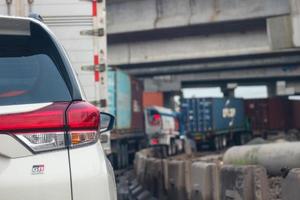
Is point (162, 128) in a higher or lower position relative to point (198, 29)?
lower

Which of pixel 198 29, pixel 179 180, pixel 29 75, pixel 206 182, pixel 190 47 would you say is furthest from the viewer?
pixel 190 47

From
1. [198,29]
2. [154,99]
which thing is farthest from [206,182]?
[154,99]

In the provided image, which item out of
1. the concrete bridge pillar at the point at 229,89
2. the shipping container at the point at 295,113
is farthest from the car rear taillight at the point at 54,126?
the concrete bridge pillar at the point at 229,89

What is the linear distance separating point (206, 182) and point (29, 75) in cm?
430

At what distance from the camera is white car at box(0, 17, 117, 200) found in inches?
112

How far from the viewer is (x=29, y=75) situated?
10.2ft

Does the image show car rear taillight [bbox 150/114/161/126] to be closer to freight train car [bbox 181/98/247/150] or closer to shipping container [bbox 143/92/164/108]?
freight train car [bbox 181/98/247/150]

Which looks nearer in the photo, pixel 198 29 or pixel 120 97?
pixel 120 97

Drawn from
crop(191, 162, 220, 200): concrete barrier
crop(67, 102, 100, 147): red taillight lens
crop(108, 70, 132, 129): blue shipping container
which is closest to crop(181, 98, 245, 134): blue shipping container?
crop(108, 70, 132, 129): blue shipping container

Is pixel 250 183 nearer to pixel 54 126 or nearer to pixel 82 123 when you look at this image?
pixel 82 123

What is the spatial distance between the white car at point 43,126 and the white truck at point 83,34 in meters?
4.13

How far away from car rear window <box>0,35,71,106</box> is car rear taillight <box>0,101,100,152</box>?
87 millimetres

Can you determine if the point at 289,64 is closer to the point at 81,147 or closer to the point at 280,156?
the point at 280,156

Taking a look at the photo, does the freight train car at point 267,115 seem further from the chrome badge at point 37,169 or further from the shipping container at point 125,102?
the chrome badge at point 37,169
